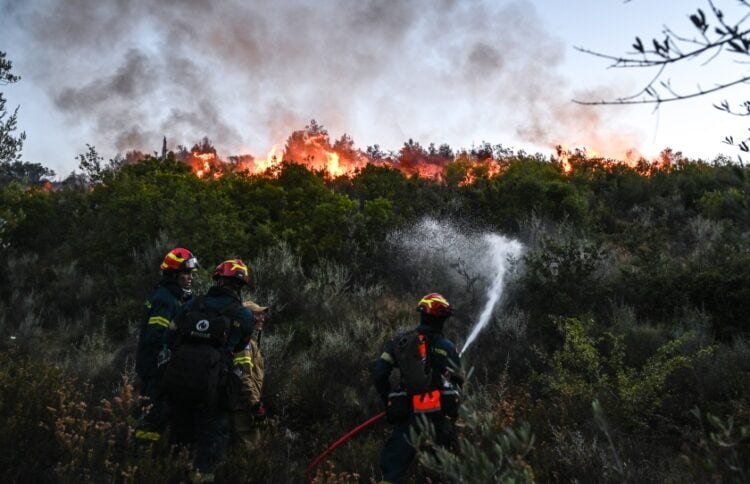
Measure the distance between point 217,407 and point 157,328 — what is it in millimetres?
995

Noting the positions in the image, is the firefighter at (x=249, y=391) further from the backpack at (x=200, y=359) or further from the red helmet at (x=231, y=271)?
the red helmet at (x=231, y=271)

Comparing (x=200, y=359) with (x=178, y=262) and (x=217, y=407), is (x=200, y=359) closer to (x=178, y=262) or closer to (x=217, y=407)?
(x=217, y=407)

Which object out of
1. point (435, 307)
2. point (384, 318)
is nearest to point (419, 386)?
point (435, 307)

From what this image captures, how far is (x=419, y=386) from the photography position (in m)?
5.29

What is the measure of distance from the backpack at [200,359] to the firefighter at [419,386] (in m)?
1.51

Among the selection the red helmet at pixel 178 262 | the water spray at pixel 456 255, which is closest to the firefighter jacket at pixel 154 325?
the red helmet at pixel 178 262

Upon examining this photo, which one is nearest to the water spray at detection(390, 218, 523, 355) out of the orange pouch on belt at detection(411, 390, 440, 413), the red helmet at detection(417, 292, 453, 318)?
the red helmet at detection(417, 292, 453, 318)

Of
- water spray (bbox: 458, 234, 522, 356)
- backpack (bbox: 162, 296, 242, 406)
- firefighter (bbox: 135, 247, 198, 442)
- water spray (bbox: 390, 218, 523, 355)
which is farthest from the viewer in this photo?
water spray (bbox: 390, 218, 523, 355)

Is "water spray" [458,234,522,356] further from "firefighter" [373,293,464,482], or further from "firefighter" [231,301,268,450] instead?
"firefighter" [231,301,268,450]

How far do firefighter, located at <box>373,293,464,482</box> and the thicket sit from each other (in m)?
0.36

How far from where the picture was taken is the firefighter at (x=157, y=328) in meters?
5.42

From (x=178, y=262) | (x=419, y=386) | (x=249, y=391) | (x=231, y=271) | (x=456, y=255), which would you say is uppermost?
(x=456, y=255)

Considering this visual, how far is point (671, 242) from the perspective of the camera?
629 inches

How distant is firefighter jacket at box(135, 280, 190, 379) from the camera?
5547mm
